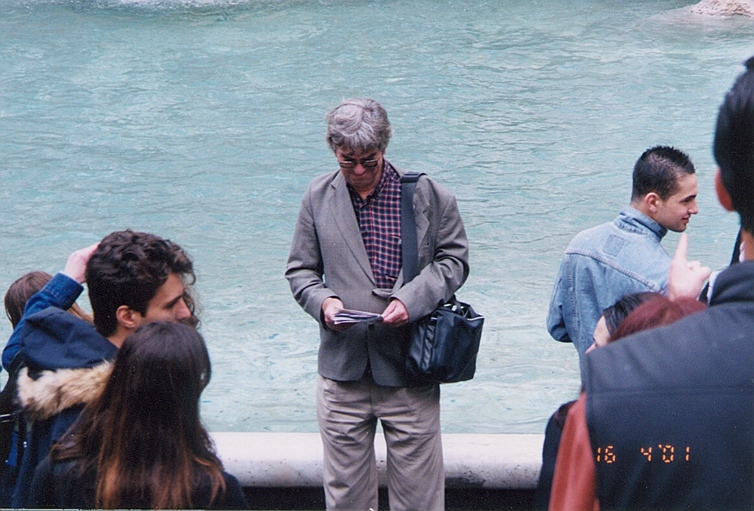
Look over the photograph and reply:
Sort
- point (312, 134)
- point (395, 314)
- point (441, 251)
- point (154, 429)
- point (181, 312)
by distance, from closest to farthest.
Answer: point (154, 429) < point (181, 312) < point (395, 314) < point (441, 251) < point (312, 134)

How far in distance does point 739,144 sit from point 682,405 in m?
0.37

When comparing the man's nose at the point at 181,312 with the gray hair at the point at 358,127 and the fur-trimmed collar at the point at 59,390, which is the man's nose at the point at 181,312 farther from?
the gray hair at the point at 358,127

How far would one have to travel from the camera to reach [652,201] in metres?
3.50

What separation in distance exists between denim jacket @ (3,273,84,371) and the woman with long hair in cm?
69

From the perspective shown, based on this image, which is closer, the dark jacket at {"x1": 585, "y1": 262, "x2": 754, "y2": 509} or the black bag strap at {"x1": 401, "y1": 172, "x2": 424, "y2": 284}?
the dark jacket at {"x1": 585, "y1": 262, "x2": 754, "y2": 509}

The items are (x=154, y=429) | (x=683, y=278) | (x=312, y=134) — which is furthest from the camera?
(x=312, y=134)

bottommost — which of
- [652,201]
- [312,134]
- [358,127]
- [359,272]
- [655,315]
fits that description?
[312,134]

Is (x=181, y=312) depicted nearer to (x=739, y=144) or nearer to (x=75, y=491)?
(x=75, y=491)

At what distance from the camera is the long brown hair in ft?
7.36

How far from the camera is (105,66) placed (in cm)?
1300

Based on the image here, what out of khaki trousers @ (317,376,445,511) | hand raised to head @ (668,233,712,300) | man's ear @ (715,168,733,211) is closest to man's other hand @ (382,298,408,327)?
khaki trousers @ (317,376,445,511)

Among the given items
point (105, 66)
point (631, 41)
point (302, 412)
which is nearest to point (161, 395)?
point (302, 412)

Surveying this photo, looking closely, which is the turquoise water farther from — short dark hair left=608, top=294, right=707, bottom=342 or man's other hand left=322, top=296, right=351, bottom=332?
short dark hair left=608, top=294, right=707, bottom=342

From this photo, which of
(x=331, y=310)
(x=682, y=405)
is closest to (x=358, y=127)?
(x=331, y=310)
